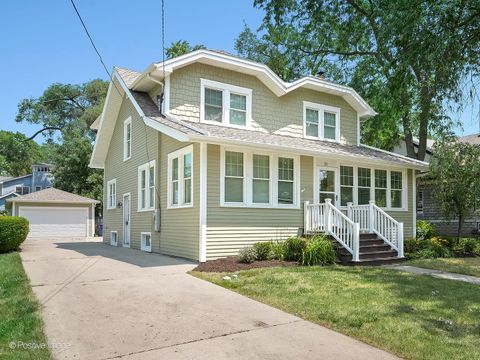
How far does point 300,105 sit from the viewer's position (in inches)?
595

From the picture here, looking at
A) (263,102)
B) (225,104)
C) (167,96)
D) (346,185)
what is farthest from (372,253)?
(167,96)

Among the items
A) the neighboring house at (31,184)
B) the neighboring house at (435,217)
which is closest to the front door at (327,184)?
the neighboring house at (435,217)

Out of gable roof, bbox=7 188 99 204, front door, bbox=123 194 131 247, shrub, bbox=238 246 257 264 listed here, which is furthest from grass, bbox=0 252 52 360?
gable roof, bbox=7 188 99 204

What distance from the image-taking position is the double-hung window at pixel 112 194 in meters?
18.6

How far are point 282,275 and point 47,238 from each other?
69.5 feet

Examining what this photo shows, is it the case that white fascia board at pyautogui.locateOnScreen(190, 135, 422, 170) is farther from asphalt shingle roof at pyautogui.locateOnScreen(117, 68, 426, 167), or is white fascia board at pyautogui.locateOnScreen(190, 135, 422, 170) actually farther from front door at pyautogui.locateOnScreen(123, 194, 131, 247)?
front door at pyautogui.locateOnScreen(123, 194, 131, 247)

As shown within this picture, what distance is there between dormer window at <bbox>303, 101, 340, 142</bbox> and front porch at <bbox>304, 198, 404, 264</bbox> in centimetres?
328

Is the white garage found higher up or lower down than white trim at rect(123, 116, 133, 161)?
lower down

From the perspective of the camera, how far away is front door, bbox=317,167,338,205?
1358cm

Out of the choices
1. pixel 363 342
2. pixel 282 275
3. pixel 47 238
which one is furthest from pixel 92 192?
pixel 363 342

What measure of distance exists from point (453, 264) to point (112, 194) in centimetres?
1390

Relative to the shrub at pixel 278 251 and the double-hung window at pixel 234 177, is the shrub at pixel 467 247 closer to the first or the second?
the shrub at pixel 278 251

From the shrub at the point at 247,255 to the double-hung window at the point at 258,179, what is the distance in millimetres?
1437

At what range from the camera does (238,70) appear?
44.8ft
